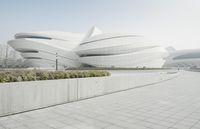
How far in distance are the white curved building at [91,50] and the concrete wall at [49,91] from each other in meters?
40.1

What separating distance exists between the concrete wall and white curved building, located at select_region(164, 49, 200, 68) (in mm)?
102290

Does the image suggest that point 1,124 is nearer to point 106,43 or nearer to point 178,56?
point 106,43

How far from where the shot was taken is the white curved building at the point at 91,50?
5144 cm

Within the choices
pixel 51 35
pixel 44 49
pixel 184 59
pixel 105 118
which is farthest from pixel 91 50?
pixel 184 59

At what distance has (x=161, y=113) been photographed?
21.1ft

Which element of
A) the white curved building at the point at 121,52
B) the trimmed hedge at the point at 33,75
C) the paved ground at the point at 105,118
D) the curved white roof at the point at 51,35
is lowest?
the paved ground at the point at 105,118

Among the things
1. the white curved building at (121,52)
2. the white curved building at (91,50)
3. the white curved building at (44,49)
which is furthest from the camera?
the white curved building at (44,49)

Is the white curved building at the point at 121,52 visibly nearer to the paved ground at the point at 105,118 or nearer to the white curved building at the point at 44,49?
the white curved building at the point at 44,49

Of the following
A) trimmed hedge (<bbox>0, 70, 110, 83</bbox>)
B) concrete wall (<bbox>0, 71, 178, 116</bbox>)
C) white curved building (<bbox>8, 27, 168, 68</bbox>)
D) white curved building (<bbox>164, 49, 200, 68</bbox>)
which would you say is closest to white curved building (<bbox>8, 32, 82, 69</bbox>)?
white curved building (<bbox>8, 27, 168, 68</bbox>)

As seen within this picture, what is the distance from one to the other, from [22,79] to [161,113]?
4.94 m

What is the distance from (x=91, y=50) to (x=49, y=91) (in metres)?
45.6

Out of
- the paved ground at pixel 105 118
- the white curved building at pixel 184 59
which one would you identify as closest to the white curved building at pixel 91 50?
the paved ground at pixel 105 118

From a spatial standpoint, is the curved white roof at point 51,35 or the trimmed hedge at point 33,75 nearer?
the trimmed hedge at point 33,75

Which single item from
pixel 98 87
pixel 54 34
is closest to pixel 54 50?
pixel 54 34
